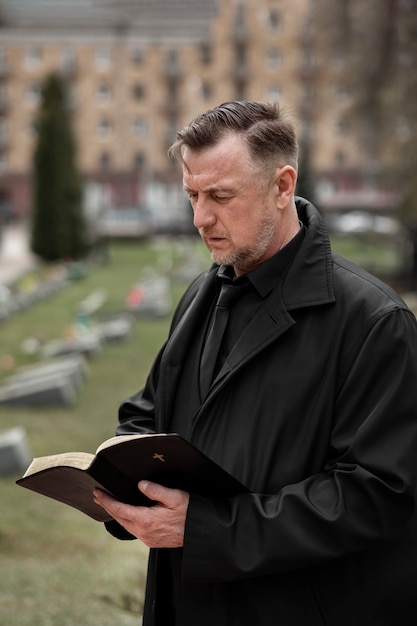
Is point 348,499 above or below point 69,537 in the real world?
above

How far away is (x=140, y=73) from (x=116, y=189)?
7447 millimetres

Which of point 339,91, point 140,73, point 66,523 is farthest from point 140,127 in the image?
point 66,523

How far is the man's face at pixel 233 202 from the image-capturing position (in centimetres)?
198

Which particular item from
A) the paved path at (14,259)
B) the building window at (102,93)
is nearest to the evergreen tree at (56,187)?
the paved path at (14,259)

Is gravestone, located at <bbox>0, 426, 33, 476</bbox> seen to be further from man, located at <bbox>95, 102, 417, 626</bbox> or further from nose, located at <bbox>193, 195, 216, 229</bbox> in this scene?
nose, located at <bbox>193, 195, 216, 229</bbox>

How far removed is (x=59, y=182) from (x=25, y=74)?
35.5 m

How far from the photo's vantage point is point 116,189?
5991 centimetres

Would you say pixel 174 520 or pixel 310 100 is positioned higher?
pixel 174 520

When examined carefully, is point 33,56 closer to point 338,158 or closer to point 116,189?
point 116,189

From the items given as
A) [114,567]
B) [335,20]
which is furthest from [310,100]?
[114,567]

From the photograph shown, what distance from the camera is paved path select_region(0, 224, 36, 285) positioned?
72.2ft

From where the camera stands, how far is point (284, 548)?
6.09 ft

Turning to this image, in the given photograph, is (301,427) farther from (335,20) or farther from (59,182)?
(59,182)

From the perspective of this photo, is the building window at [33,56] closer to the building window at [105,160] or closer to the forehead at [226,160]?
the building window at [105,160]
